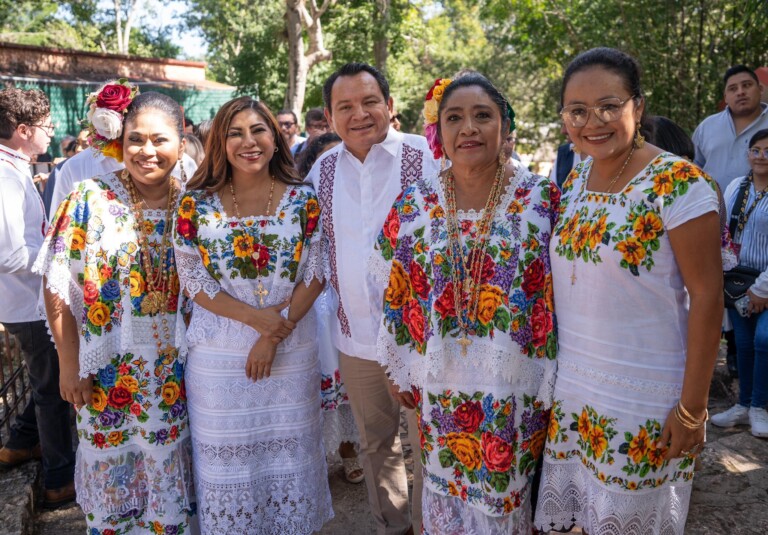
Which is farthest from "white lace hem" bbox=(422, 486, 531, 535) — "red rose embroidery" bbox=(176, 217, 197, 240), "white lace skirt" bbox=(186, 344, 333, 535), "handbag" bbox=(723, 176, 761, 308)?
"handbag" bbox=(723, 176, 761, 308)

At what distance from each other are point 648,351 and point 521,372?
446 millimetres

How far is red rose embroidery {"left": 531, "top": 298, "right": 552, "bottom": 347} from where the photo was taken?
2340 mm

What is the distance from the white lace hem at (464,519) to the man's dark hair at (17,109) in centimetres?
307

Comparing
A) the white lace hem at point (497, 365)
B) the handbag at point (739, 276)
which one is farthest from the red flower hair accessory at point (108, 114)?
the handbag at point (739, 276)

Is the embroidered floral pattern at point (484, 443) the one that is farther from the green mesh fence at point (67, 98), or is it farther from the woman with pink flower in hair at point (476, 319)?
the green mesh fence at point (67, 98)

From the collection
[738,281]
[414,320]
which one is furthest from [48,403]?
[738,281]

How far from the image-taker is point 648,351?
212 centimetres

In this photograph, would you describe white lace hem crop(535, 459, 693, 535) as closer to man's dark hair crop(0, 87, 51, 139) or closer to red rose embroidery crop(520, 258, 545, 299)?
red rose embroidery crop(520, 258, 545, 299)

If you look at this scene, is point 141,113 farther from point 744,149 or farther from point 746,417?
point 744,149

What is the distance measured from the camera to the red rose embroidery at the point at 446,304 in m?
2.41

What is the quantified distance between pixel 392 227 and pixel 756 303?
2.88 meters

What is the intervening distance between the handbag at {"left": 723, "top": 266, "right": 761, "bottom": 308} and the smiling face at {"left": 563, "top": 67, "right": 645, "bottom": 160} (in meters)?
2.51

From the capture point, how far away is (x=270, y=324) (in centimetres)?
278

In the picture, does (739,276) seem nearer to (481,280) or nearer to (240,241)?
(481,280)
